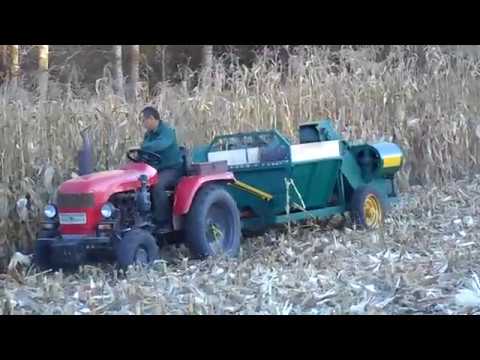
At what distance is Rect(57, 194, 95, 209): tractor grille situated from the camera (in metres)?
8.06

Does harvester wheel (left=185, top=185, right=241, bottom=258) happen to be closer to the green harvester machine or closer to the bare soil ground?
the bare soil ground

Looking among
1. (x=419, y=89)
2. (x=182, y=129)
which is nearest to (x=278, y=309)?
(x=182, y=129)

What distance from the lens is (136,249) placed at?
7949 millimetres

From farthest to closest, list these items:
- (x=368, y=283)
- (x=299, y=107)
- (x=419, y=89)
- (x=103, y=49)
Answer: (x=103, y=49)
(x=419, y=89)
(x=299, y=107)
(x=368, y=283)

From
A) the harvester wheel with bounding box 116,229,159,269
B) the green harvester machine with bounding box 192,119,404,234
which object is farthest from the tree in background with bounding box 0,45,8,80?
the harvester wheel with bounding box 116,229,159,269

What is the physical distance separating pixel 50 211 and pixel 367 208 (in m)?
3.71

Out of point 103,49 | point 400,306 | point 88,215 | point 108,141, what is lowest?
point 400,306

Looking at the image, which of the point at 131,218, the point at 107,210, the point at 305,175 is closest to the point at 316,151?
the point at 305,175

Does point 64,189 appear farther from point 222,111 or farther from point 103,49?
point 103,49

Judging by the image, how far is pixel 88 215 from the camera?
26.5 feet

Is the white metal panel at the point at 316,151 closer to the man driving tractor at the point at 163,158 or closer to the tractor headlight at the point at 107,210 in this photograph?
Result: the man driving tractor at the point at 163,158

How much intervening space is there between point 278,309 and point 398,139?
6.93 metres

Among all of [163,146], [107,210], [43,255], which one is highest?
[163,146]

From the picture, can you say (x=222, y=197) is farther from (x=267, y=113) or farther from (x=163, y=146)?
(x=267, y=113)
